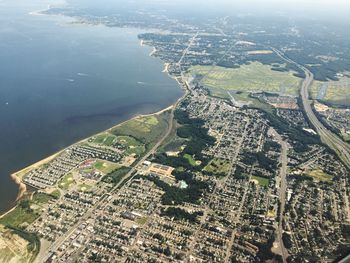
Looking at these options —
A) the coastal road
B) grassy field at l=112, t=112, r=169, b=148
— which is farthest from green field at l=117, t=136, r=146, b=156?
the coastal road

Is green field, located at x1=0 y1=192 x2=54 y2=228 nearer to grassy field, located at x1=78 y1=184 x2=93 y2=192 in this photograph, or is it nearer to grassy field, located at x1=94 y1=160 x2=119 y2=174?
grassy field, located at x1=78 y1=184 x2=93 y2=192

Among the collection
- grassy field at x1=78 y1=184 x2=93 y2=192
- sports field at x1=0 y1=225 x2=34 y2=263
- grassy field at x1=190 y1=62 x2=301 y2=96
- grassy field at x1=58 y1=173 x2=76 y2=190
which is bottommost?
grassy field at x1=190 y1=62 x2=301 y2=96

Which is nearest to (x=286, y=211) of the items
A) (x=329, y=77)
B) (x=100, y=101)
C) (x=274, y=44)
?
(x=100, y=101)

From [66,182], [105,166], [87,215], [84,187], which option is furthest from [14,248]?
[105,166]

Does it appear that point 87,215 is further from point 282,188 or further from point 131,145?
point 282,188

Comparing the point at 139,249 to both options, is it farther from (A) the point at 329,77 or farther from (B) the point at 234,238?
(A) the point at 329,77

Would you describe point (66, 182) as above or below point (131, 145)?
above
